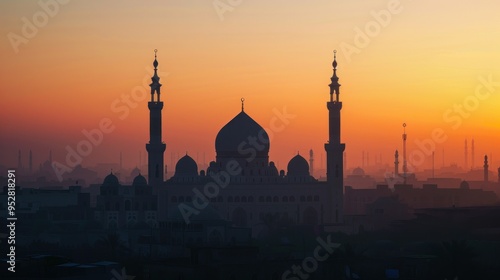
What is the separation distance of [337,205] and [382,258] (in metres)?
21.9

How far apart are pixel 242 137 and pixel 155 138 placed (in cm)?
454

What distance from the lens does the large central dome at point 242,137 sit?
7162 cm

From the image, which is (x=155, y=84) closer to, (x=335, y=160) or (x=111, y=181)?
(x=111, y=181)

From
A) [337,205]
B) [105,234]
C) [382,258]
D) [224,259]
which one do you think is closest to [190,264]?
[224,259]

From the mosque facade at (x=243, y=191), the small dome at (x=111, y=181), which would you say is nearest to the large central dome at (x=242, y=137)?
the mosque facade at (x=243, y=191)

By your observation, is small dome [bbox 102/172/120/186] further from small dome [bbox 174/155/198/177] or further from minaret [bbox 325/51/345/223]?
minaret [bbox 325/51/345/223]

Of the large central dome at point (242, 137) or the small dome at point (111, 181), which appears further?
the large central dome at point (242, 137)

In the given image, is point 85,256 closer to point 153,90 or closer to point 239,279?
point 239,279

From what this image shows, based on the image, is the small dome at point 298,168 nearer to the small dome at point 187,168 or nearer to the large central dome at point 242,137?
the large central dome at point 242,137

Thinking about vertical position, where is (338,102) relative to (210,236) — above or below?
above

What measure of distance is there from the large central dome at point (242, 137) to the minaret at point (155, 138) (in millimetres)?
3211

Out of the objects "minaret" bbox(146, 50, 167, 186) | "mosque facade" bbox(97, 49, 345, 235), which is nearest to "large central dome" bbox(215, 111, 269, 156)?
"mosque facade" bbox(97, 49, 345, 235)

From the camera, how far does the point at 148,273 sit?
43875 millimetres

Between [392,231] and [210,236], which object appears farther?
[392,231]
